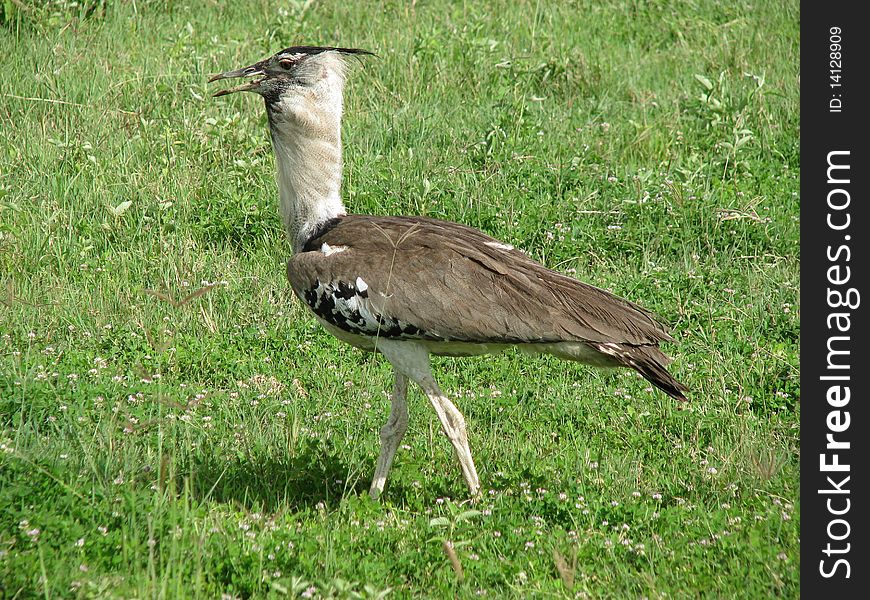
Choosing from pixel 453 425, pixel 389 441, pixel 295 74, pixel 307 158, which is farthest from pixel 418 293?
pixel 295 74

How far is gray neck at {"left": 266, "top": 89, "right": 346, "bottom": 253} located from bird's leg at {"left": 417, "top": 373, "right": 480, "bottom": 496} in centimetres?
90

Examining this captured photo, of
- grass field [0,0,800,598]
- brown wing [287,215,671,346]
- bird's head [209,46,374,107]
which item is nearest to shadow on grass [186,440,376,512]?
grass field [0,0,800,598]

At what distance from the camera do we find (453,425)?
14.8ft

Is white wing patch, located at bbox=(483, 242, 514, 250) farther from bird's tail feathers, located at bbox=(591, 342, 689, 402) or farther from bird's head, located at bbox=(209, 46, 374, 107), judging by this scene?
bird's head, located at bbox=(209, 46, 374, 107)

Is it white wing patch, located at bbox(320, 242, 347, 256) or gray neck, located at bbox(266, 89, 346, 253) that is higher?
gray neck, located at bbox(266, 89, 346, 253)

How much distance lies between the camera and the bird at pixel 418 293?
4.43 meters

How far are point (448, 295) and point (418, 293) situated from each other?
122 mm

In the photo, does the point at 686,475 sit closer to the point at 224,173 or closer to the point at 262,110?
the point at 224,173

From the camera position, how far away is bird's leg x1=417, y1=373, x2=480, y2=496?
4.50m

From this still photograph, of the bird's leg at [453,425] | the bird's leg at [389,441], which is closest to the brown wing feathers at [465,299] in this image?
the bird's leg at [453,425]

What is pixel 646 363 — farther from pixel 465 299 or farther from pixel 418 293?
pixel 418 293

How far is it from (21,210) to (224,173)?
1227 mm

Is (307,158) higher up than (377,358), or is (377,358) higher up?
(307,158)
